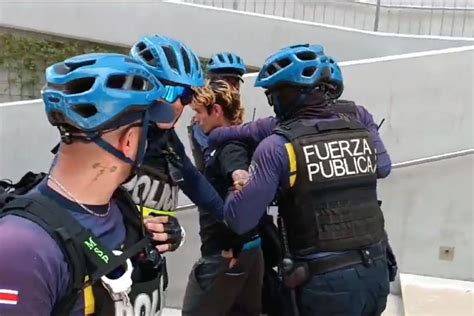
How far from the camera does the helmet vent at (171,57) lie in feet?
7.98

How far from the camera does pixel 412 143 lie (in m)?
5.52

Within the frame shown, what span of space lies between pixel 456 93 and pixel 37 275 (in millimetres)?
4554

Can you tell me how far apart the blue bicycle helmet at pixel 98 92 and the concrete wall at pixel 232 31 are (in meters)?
5.31

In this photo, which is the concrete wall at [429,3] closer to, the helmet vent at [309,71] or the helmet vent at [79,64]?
the helmet vent at [309,71]

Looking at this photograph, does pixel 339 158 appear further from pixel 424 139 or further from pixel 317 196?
pixel 424 139

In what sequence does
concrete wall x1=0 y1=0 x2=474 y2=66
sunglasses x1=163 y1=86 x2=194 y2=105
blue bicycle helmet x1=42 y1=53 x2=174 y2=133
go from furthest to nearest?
concrete wall x1=0 y1=0 x2=474 y2=66
sunglasses x1=163 y1=86 x2=194 y2=105
blue bicycle helmet x1=42 y1=53 x2=174 y2=133

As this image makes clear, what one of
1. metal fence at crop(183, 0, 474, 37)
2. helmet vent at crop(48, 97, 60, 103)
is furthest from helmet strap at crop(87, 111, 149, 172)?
metal fence at crop(183, 0, 474, 37)

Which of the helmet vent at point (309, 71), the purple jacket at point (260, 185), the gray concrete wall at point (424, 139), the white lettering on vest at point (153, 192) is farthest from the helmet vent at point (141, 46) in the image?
the gray concrete wall at point (424, 139)

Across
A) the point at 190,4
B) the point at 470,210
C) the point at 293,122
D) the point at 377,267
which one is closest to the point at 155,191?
the point at 293,122

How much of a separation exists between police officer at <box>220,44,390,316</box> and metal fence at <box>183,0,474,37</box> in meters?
4.80

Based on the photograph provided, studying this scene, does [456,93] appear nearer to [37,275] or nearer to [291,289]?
[291,289]

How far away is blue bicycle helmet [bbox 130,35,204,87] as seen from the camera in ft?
7.86

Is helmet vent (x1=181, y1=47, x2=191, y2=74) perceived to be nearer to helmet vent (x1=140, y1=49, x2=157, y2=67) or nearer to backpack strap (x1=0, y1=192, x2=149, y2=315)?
helmet vent (x1=140, y1=49, x2=157, y2=67)

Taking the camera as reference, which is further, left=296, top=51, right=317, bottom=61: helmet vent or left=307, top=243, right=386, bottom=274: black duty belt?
left=296, top=51, right=317, bottom=61: helmet vent
